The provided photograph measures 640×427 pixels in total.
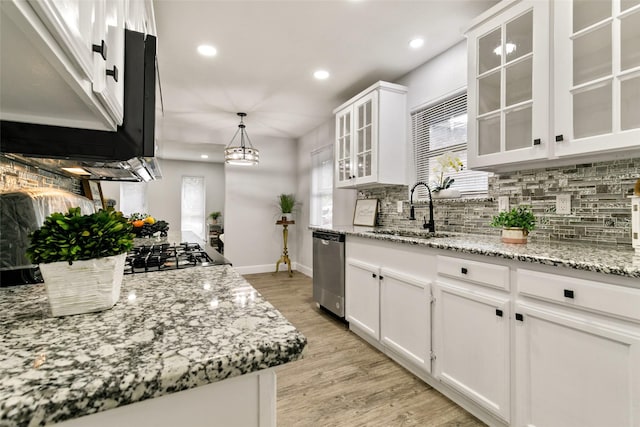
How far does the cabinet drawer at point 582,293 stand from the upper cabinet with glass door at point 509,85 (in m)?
0.76

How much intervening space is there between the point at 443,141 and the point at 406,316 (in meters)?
1.64

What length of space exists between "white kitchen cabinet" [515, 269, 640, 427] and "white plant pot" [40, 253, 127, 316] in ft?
5.28

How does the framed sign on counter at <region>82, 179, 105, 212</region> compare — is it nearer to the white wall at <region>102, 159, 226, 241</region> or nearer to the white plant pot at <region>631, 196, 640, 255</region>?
the white plant pot at <region>631, 196, 640, 255</region>

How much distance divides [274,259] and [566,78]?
4.90m

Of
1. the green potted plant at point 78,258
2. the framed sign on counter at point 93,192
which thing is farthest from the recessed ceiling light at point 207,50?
the green potted plant at point 78,258

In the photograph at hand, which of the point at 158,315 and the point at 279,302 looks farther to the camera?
the point at 279,302

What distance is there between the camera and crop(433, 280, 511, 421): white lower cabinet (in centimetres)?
147

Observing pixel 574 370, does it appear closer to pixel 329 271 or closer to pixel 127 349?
pixel 127 349

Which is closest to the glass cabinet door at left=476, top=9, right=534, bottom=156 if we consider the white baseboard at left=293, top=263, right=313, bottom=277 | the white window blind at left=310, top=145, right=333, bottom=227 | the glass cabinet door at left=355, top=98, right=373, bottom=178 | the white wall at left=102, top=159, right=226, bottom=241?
the glass cabinet door at left=355, top=98, right=373, bottom=178

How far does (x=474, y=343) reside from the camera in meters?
1.61

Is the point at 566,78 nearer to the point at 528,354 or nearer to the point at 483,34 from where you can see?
the point at 483,34

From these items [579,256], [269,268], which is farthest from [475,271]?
[269,268]

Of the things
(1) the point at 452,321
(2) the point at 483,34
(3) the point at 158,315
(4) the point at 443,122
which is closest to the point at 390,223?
(4) the point at 443,122

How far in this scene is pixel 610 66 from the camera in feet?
4.64
